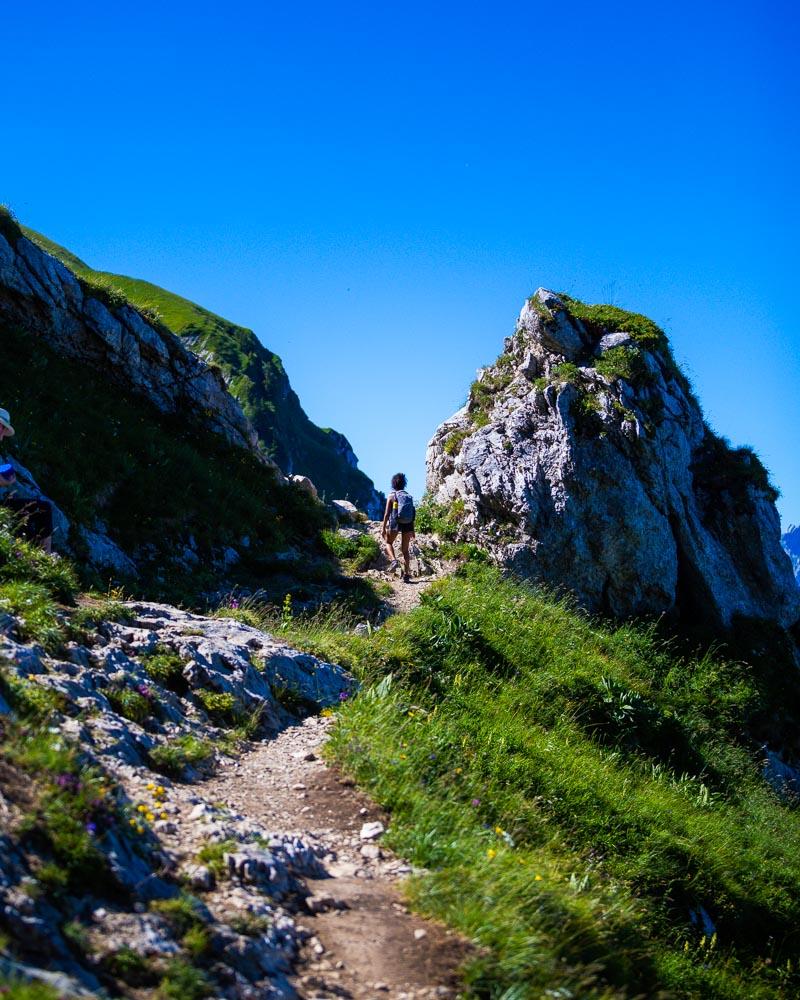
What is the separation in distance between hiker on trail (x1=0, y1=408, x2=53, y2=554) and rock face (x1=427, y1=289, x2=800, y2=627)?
13.7 meters

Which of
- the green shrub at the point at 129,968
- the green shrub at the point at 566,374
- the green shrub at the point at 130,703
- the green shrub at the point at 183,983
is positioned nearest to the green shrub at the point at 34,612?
the green shrub at the point at 130,703

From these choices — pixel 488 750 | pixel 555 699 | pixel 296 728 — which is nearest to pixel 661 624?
pixel 555 699

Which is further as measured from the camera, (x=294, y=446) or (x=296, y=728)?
(x=294, y=446)

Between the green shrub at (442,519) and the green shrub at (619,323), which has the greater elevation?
the green shrub at (619,323)

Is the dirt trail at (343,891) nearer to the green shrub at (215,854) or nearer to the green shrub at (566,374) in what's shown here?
the green shrub at (215,854)

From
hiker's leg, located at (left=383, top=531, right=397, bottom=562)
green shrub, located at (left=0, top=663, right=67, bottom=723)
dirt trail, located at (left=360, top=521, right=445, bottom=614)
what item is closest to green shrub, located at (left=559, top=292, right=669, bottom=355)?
dirt trail, located at (left=360, top=521, right=445, bottom=614)

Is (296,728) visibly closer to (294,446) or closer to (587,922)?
(587,922)

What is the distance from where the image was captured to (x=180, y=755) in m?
7.72

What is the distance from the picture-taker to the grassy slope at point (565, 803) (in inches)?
255

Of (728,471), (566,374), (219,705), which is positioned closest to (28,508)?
(219,705)

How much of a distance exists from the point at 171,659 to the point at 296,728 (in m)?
1.78

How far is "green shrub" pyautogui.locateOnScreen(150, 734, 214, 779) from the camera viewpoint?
7.44 meters

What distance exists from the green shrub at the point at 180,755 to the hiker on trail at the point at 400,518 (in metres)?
11.8

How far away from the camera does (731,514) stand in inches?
1032
